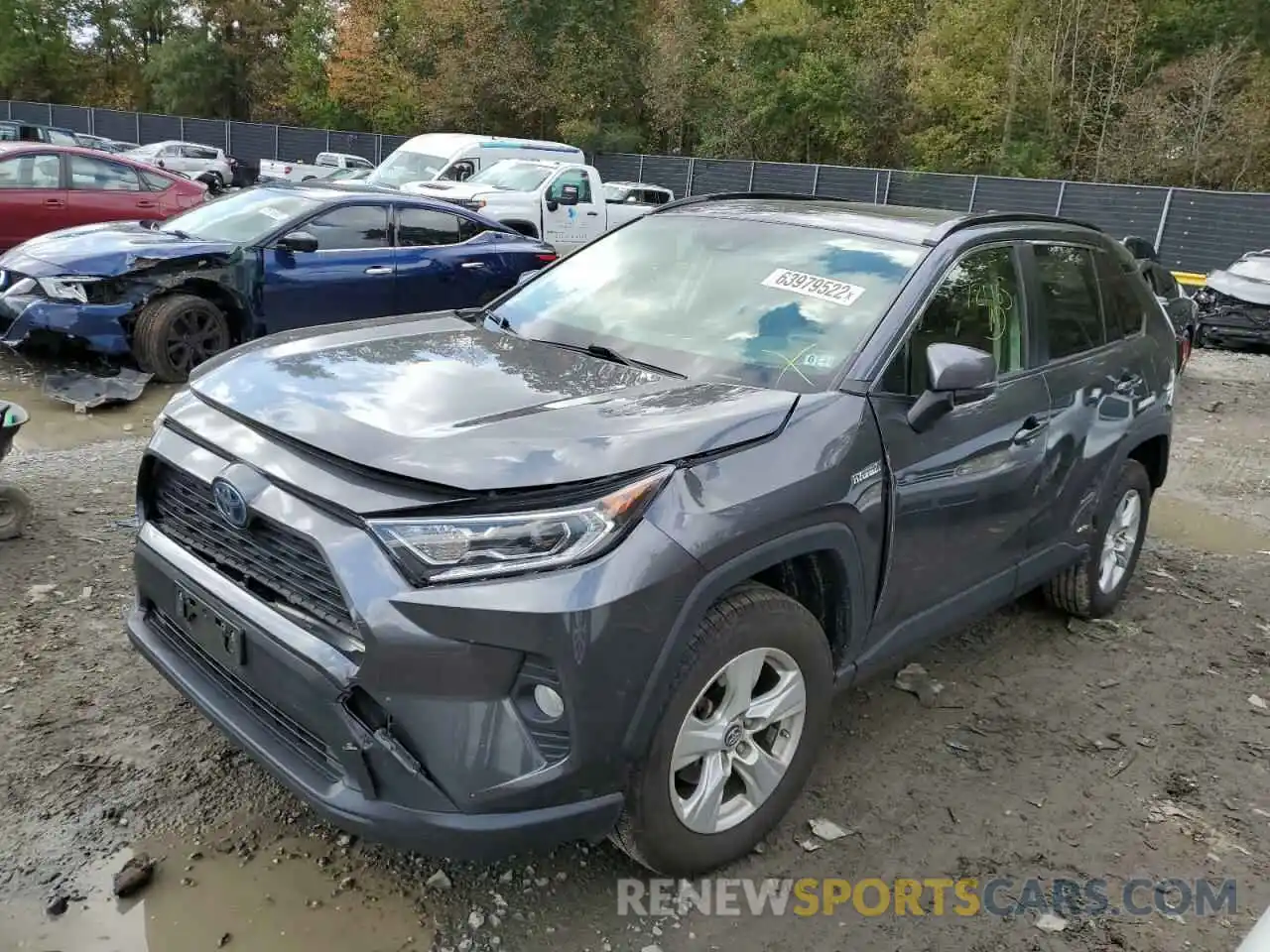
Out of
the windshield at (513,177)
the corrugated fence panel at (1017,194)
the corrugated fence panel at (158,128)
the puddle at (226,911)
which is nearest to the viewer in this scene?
the puddle at (226,911)

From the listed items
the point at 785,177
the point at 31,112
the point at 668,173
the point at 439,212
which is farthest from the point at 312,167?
the point at 439,212

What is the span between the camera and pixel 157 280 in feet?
23.0

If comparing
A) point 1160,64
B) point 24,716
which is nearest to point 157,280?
point 24,716

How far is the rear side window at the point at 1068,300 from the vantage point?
3.81 metres

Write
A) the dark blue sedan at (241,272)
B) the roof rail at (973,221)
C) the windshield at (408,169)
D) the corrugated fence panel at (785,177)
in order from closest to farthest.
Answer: the roof rail at (973,221) < the dark blue sedan at (241,272) < the windshield at (408,169) < the corrugated fence panel at (785,177)

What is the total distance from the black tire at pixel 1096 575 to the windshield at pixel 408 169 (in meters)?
12.7

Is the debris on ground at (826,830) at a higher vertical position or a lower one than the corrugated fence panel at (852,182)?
lower

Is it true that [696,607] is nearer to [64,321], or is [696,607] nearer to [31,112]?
[64,321]

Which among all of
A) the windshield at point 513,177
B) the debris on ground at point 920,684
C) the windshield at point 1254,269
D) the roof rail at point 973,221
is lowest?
the debris on ground at point 920,684

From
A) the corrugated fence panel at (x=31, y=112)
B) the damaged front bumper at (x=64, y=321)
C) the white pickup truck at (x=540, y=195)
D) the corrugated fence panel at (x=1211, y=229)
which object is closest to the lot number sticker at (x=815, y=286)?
the damaged front bumper at (x=64, y=321)

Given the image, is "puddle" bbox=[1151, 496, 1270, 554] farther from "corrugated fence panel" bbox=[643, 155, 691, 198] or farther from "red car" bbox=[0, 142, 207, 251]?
"corrugated fence panel" bbox=[643, 155, 691, 198]

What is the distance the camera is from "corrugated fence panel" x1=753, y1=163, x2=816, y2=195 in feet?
92.8

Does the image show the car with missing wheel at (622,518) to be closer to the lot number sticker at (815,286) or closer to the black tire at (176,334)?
the lot number sticker at (815,286)

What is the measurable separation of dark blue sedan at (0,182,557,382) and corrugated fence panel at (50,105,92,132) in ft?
129
